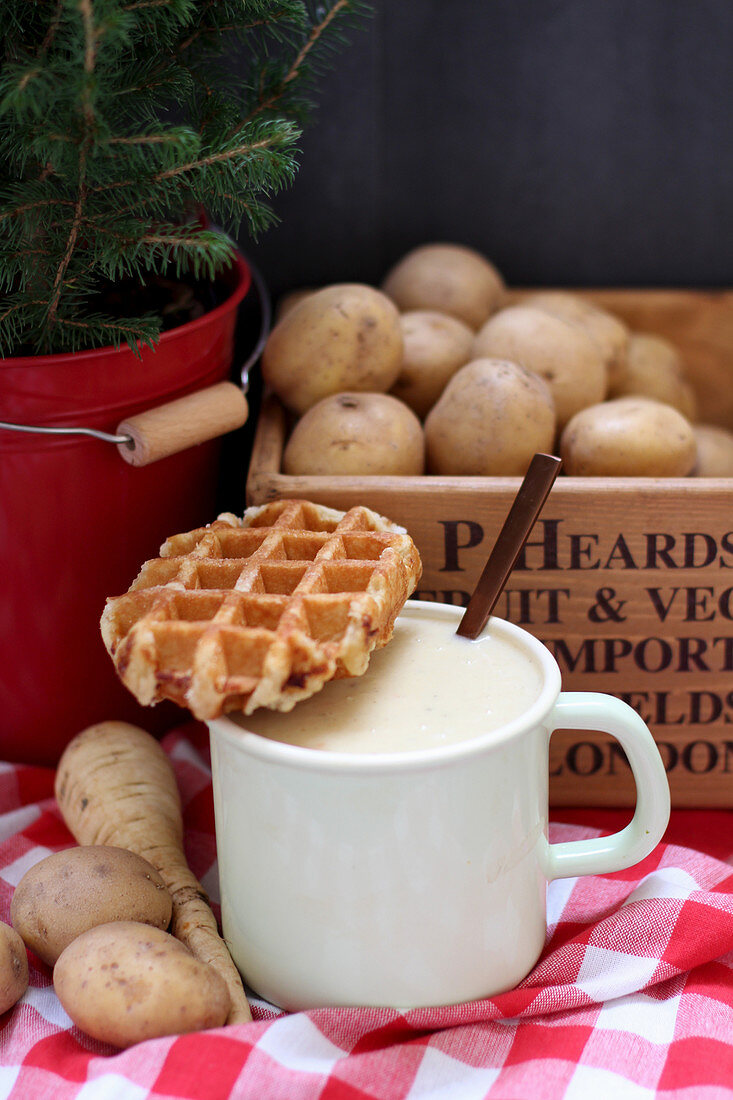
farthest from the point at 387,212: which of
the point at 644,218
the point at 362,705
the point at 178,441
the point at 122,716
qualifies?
the point at 362,705

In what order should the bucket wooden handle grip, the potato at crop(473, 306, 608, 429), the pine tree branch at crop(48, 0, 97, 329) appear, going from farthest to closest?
the potato at crop(473, 306, 608, 429) → the bucket wooden handle grip → the pine tree branch at crop(48, 0, 97, 329)

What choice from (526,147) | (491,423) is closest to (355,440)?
(491,423)

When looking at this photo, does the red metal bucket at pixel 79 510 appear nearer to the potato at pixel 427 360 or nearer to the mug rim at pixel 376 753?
the potato at pixel 427 360

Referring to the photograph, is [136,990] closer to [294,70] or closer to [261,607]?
[261,607]

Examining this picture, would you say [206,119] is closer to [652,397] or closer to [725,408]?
[652,397]

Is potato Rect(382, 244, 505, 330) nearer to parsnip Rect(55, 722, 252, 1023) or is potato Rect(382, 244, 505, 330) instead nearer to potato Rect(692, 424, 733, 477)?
potato Rect(692, 424, 733, 477)

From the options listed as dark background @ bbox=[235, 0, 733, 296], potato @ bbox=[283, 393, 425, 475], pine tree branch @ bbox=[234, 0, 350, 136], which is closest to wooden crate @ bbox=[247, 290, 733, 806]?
potato @ bbox=[283, 393, 425, 475]
